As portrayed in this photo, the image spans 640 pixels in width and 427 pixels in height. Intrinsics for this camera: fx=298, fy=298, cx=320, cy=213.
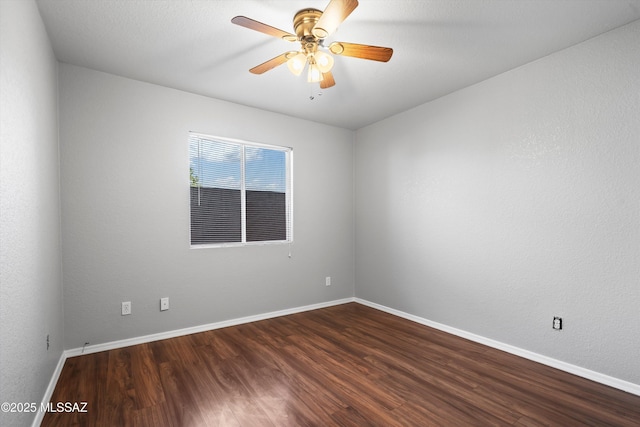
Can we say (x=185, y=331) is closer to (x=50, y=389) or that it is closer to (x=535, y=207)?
(x=50, y=389)

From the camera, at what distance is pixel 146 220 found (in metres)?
2.97

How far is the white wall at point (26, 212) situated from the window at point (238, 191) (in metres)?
1.25

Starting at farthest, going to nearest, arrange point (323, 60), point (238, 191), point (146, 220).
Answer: point (238, 191)
point (146, 220)
point (323, 60)

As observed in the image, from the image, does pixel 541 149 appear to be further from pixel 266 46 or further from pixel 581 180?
pixel 266 46

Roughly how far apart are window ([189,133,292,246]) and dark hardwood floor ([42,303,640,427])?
3.90 feet

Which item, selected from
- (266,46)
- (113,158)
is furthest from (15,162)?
(266,46)

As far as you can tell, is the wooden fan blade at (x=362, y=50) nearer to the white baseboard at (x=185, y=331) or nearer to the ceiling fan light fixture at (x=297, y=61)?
the ceiling fan light fixture at (x=297, y=61)

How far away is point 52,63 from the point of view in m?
2.42

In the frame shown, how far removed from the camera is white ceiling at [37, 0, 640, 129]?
6.37 ft

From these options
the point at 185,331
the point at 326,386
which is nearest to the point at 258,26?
the point at 326,386

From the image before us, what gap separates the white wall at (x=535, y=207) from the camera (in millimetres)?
2164

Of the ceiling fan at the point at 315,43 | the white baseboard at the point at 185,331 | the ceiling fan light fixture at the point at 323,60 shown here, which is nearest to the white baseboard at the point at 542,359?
the white baseboard at the point at 185,331

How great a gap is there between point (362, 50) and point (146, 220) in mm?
2521

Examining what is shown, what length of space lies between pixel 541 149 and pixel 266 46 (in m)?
2.46
